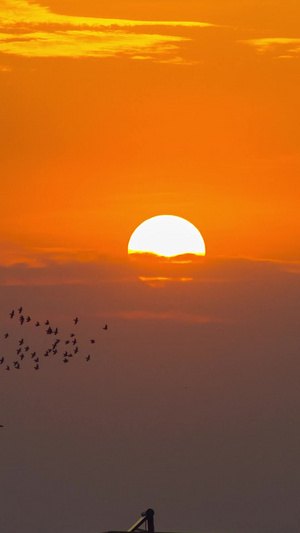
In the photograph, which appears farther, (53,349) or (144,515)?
(53,349)

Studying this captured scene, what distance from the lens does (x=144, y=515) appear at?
321 ft

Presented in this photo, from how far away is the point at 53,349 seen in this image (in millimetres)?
139875

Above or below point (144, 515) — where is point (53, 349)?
above

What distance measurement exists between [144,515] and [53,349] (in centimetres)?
4529
